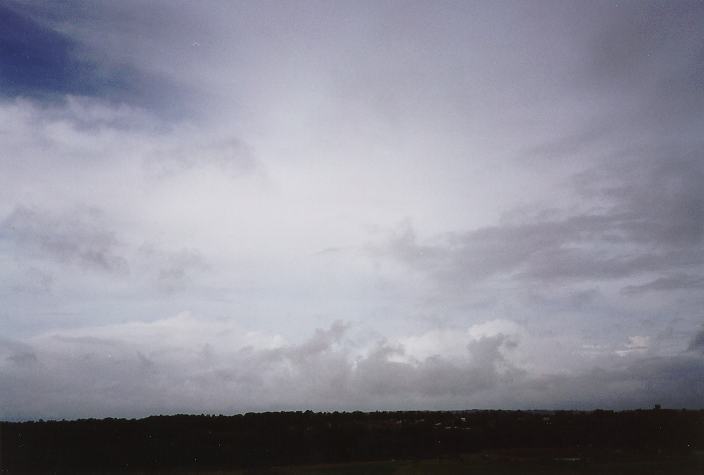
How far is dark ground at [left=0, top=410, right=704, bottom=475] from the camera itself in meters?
49.3

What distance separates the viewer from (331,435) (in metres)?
75.8

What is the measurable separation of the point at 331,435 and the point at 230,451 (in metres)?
14.0

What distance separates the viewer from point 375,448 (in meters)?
69.5

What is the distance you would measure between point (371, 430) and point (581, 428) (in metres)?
29.3

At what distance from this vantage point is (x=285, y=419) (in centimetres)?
11806

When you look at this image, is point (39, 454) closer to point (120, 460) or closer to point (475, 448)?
point (120, 460)

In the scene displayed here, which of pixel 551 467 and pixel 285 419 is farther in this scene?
pixel 285 419

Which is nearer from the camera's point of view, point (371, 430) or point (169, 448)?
point (169, 448)

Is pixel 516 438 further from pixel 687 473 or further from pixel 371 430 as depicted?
pixel 687 473

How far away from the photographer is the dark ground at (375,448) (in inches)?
1943

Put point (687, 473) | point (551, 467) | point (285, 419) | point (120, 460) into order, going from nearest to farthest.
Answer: point (687, 473)
point (551, 467)
point (120, 460)
point (285, 419)

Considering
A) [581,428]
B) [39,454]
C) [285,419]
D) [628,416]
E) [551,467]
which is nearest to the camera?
[551,467]

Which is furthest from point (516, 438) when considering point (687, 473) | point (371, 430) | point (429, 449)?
point (687, 473)

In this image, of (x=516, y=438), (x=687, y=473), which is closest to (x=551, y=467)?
(x=687, y=473)
